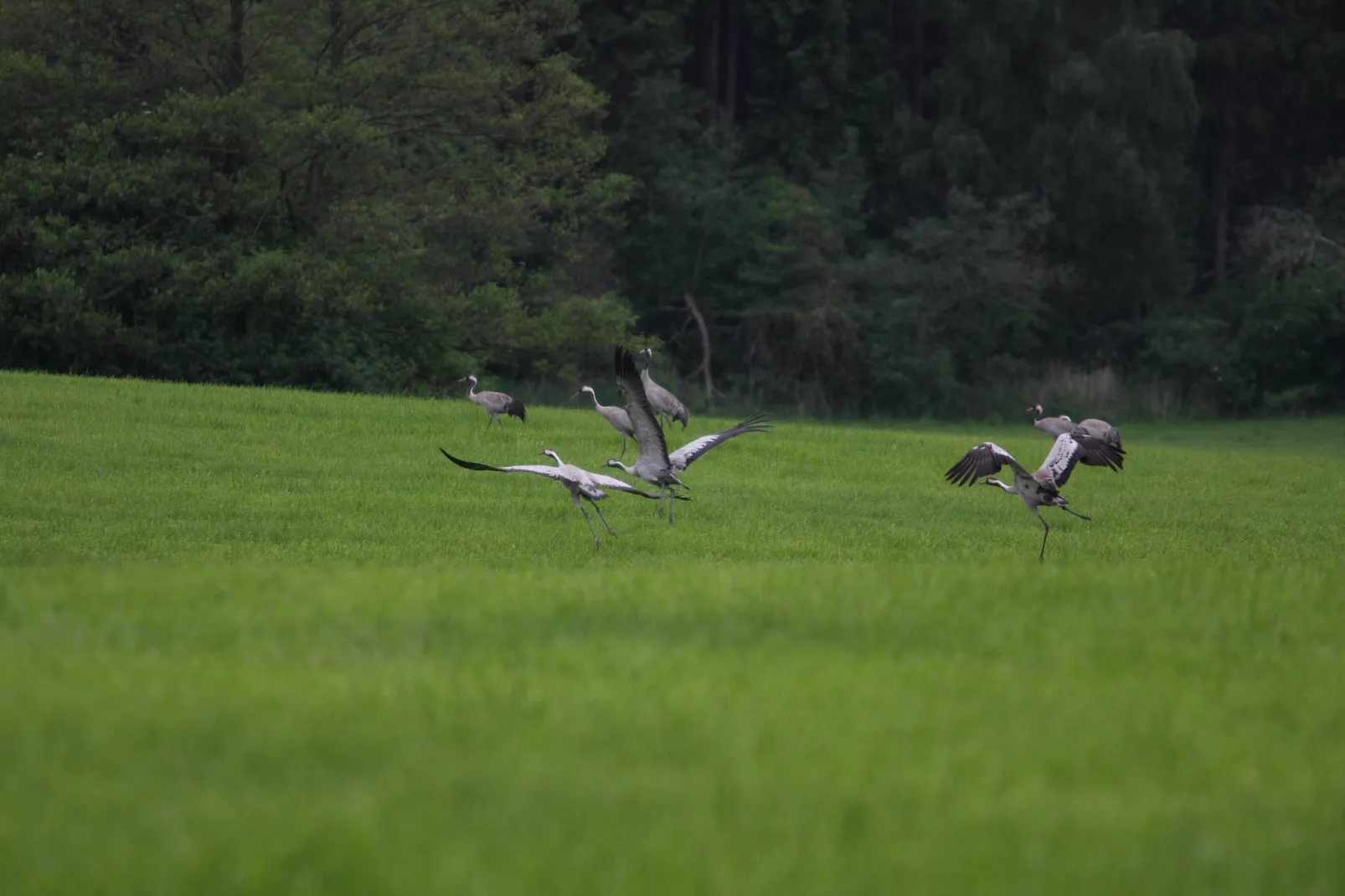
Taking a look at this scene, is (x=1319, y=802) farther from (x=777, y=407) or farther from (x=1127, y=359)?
(x=1127, y=359)

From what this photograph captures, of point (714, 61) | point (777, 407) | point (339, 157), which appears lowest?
point (777, 407)

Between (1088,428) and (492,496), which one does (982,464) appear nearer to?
(492,496)

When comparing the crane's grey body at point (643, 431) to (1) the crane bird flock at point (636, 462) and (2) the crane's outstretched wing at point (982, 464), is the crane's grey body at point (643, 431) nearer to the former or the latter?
(1) the crane bird flock at point (636, 462)

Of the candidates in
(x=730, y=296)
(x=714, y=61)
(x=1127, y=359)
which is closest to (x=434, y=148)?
(x=730, y=296)

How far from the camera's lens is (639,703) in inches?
273

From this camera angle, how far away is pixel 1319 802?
19.1 ft

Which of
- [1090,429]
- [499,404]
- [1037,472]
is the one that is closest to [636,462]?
[1037,472]

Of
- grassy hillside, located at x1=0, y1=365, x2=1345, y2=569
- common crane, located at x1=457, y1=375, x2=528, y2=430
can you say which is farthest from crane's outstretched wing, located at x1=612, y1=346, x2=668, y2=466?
common crane, located at x1=457, y1=375, x2=528, y2=430

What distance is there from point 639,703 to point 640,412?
243 inches

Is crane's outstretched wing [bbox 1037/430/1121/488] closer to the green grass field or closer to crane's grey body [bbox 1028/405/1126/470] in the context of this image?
crane's grey body [bbox 1028/405/1126/470]

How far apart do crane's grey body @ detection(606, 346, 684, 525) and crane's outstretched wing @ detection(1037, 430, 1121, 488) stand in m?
3.13

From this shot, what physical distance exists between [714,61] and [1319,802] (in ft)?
148

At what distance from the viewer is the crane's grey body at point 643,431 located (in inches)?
490

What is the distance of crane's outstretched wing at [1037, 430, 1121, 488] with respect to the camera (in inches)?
537
